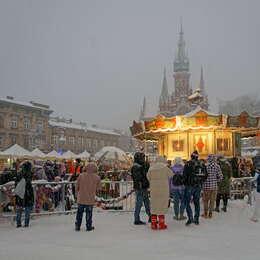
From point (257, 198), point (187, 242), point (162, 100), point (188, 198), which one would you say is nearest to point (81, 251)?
point (187, 242)

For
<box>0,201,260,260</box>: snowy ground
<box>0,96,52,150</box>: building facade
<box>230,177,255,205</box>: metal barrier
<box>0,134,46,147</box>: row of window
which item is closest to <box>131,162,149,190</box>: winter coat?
<box>0,201,260,260</box>: snowy ground

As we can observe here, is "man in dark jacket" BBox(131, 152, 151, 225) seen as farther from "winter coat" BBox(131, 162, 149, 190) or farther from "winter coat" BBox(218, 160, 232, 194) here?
"winter coat" BBox(218, 160, 232, 194)

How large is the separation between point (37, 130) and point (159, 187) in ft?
222

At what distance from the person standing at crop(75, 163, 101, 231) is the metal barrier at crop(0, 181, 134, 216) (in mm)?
2072

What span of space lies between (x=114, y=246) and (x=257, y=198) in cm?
517

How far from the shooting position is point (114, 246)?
319 inches

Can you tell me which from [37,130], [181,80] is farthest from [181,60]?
[37,130]

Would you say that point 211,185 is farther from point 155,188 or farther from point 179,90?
point 179,90

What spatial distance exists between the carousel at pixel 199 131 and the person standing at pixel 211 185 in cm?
894

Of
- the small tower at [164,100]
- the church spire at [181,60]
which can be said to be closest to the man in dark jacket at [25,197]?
the small tower at [164,100]

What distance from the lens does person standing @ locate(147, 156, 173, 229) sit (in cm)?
1009

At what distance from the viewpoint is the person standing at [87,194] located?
9977 mm

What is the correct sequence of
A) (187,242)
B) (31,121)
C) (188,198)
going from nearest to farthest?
(187,242)
(188,198)
(31,121)

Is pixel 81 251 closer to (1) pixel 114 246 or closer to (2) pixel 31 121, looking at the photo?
(1) pixel 114 246
